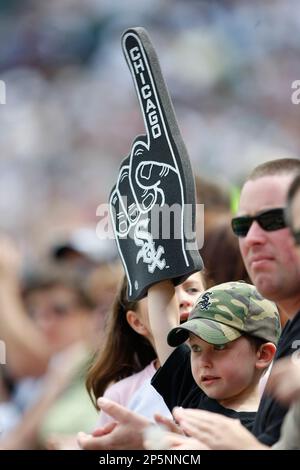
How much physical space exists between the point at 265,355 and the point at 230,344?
3.4 inches

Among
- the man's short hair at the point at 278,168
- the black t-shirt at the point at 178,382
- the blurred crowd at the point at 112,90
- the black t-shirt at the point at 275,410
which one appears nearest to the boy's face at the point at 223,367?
the black t-shirt at the point at 178,382

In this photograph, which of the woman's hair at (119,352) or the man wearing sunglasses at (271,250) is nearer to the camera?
the man wearing sunglasses at (271,250)

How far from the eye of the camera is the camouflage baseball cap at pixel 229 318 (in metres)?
2.01

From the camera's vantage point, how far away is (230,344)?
2.04 metres

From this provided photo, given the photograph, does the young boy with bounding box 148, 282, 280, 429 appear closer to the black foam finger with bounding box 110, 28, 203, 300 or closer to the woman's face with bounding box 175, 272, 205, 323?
the black foam finger with bounding box 110, 28, 203, 300

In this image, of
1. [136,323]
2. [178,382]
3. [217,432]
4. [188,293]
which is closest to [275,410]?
[217,432]

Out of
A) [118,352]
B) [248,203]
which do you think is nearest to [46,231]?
[118,352]

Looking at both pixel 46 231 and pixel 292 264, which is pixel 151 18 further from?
pixel 292 264

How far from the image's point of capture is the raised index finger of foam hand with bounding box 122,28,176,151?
6.96ft

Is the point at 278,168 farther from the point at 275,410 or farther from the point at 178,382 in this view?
the point at 178,382

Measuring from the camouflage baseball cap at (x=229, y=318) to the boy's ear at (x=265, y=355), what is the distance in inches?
0.6

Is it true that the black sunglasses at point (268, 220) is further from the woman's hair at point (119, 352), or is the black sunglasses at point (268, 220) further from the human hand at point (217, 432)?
the woman's hair at point (119, 352)

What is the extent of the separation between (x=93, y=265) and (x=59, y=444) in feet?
2.04

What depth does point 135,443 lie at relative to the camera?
5.79ft
